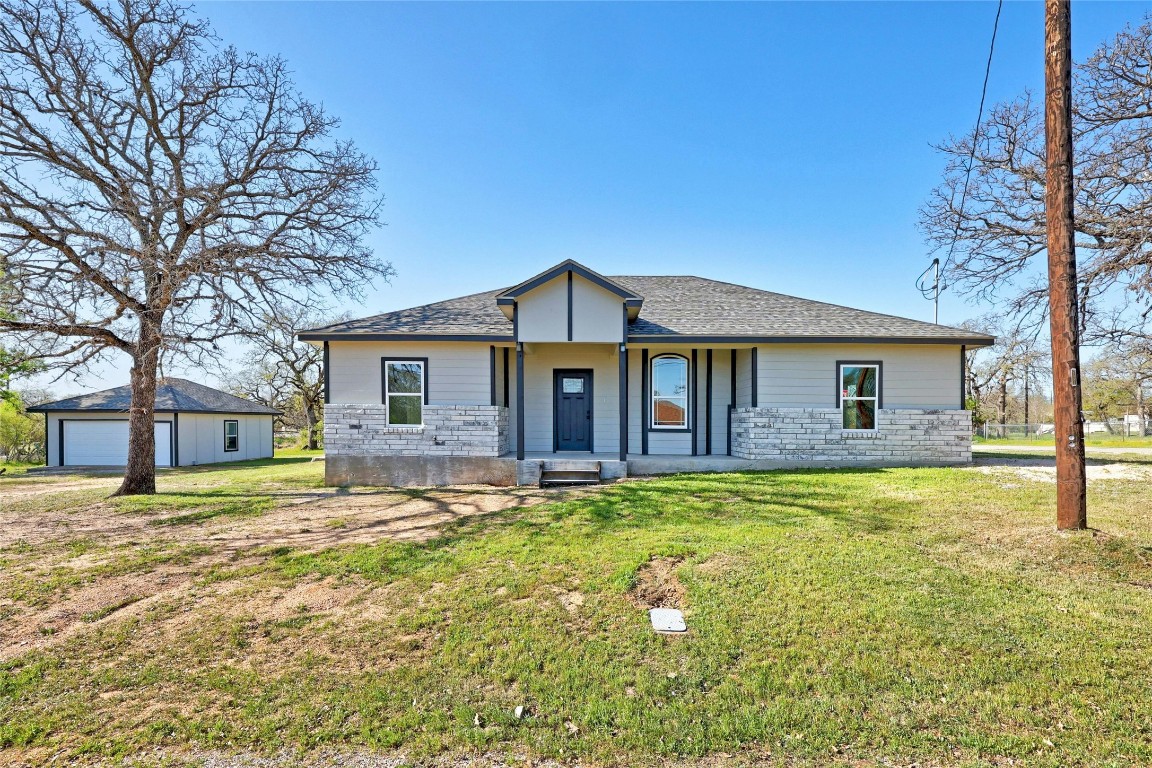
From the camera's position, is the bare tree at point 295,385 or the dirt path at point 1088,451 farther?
the bare tree at point 295,385

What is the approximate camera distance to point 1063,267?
18.4ft

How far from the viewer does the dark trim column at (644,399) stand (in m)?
12.4

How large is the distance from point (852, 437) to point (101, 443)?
26.8 metres

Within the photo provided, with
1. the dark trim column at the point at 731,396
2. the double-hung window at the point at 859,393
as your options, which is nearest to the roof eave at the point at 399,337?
the dark trim column at the point at 731,396

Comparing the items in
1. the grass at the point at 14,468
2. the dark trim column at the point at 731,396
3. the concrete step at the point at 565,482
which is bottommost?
the grass at the point at 14,468

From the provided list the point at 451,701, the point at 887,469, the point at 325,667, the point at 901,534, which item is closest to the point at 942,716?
the point at 451,701

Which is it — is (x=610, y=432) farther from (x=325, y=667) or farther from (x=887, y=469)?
(x=325, y=667)

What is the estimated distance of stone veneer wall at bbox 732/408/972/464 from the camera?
11.1 metres

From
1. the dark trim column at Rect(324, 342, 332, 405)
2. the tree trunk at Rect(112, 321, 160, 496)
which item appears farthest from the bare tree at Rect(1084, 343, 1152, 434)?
the tree trunk at Rect(112, 321, 160, 496)

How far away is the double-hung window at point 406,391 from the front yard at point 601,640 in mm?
4224

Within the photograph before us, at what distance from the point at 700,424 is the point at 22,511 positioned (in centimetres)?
1344

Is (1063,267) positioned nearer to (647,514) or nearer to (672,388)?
(647,514)

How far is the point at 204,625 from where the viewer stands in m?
4.35

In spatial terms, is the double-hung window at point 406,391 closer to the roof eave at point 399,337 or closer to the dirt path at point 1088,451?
the roof eave at point 399,337
